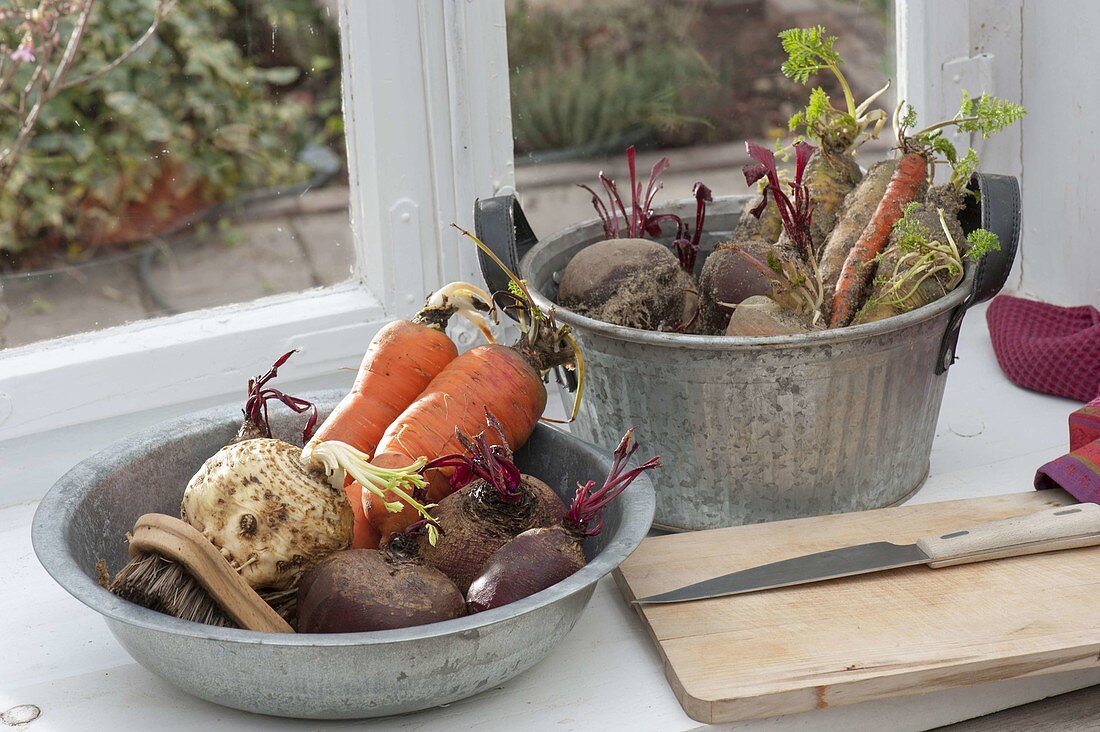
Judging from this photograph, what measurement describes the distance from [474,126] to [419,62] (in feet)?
0.25

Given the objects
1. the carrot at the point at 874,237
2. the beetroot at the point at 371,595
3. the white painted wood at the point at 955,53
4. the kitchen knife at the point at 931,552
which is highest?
the white painted wood at the point at 955,53

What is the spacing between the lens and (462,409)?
33.7 inches

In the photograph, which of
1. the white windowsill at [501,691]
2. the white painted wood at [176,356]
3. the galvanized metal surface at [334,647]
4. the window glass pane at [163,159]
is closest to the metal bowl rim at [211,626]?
the galvanized metal surface at [334,647]

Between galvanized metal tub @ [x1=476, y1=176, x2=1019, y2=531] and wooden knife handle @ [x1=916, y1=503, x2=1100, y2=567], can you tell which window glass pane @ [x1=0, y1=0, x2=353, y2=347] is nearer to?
galvanized metal tub @ [x1=476, y1=176, x2=1019, y2=531]

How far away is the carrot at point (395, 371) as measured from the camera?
34.9 inches

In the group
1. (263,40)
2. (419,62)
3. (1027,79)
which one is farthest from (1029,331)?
(263,40)

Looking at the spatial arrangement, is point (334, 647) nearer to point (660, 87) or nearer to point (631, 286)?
point (631, 286)

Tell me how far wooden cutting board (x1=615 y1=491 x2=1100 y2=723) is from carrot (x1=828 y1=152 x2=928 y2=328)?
0.17m

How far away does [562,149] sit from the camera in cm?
121

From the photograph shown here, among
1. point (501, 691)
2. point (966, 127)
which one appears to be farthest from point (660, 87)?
point (501, 691)

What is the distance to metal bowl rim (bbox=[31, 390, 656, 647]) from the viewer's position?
2.14ft

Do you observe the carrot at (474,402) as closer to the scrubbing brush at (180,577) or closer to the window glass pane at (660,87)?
the scrubbing brush at (180,577)

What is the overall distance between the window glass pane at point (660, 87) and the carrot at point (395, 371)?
0.31 m

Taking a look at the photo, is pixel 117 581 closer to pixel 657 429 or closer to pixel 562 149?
pixel 657 429
